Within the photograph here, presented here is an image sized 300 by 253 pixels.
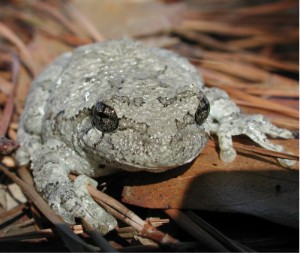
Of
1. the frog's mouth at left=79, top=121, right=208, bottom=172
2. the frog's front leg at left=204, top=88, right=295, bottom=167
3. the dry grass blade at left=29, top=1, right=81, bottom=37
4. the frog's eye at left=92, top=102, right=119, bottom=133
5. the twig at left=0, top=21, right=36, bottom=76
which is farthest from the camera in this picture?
the dry grass blade at left=29, top=1, right=81, bottom=37

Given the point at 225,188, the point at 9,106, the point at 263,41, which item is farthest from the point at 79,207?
the point at 263,41

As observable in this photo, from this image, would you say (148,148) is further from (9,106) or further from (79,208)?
(9,106)

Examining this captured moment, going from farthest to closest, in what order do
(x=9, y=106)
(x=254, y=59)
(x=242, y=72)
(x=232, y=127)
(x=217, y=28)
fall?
(x=217, y=28) < (x=254, y=59) < (x=242, y=72) < (x=9, y=106) < (x=232, y=127)

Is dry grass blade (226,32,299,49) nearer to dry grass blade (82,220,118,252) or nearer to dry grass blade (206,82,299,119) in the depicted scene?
dry grass blade (206,82,299,119)

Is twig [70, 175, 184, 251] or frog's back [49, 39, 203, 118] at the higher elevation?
frog's back [49, 39, 203, 118]

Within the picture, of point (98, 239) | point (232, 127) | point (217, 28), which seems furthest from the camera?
point (217, 28)

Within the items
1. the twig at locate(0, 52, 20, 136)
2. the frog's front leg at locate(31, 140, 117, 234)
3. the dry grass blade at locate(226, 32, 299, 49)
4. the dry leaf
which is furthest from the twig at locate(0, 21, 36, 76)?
the dry grass blade at locate(226, 32, 299, 49)

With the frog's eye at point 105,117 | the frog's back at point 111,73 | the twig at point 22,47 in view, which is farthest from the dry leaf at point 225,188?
the twig at point 22,47
